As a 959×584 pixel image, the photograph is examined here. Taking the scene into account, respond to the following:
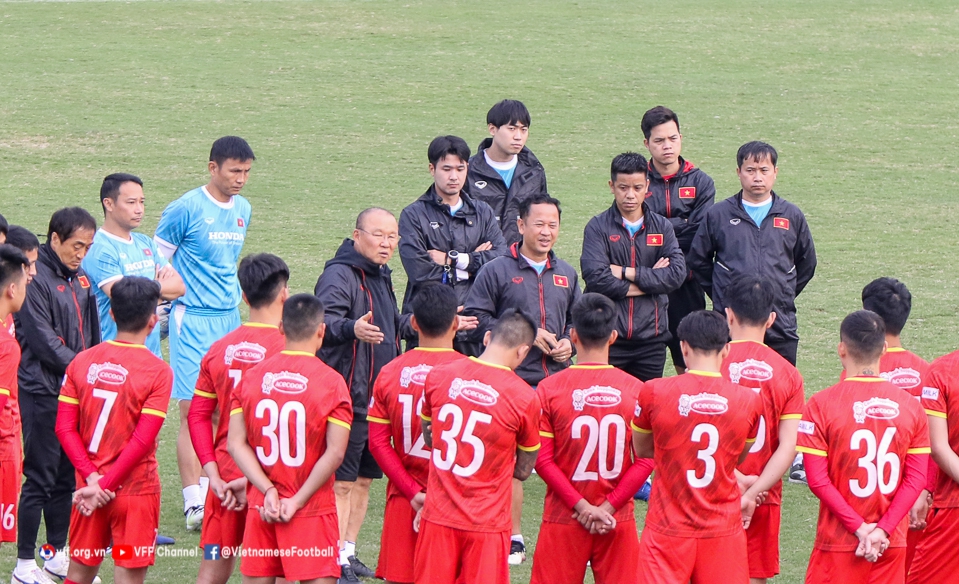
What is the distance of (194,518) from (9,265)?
6.81 feet

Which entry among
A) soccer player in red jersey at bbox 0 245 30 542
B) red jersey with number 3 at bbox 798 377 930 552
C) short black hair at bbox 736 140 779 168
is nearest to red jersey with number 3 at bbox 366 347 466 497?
red jersey with number 3 at bbox 798 377 930 552

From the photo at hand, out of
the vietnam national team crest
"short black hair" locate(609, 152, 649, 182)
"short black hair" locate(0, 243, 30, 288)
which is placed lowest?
the vietnam national team crest

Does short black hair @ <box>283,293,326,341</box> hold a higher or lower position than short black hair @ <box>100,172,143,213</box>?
lower

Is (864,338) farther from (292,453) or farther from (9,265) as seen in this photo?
(9,265)

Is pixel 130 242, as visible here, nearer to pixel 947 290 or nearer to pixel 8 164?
pixel 947 290

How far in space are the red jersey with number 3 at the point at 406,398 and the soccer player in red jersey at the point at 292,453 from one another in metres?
0.25

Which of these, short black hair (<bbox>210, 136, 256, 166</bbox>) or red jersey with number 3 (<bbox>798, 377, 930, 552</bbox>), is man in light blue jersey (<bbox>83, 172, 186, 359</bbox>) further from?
red jersey with number 3 (<bbox>798, 377, 930, 552</bbox>)

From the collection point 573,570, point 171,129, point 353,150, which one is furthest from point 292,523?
point 171,129

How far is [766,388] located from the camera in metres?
5.57

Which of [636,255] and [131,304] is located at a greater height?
[636,255]

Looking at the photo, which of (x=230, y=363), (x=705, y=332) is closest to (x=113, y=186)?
(x=230, y=363)

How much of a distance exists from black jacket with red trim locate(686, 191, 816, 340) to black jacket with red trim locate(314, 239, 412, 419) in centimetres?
247

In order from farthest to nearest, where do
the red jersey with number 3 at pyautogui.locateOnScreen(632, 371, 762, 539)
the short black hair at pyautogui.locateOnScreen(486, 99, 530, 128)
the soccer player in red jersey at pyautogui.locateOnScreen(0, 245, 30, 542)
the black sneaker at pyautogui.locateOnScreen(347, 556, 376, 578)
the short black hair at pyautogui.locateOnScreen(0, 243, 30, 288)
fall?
the short black hair at pyautogui.locateOnScreen(486, 99, 530, 128) → the black sneaker at pyautogui.locateOnScreen(347, 556, 376, 578) → the short black hair at pyautogui.locateOnScreen(0, 243, 30, 288) → the soccer player in red jersey at pyautogui.locateOnScreen(0, 245, 30, 542) → the red jersey with number 3 at pyautogui.locateOnScreen(632, 371, 762, 539)

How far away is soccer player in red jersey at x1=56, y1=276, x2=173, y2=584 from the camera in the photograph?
5520mm
